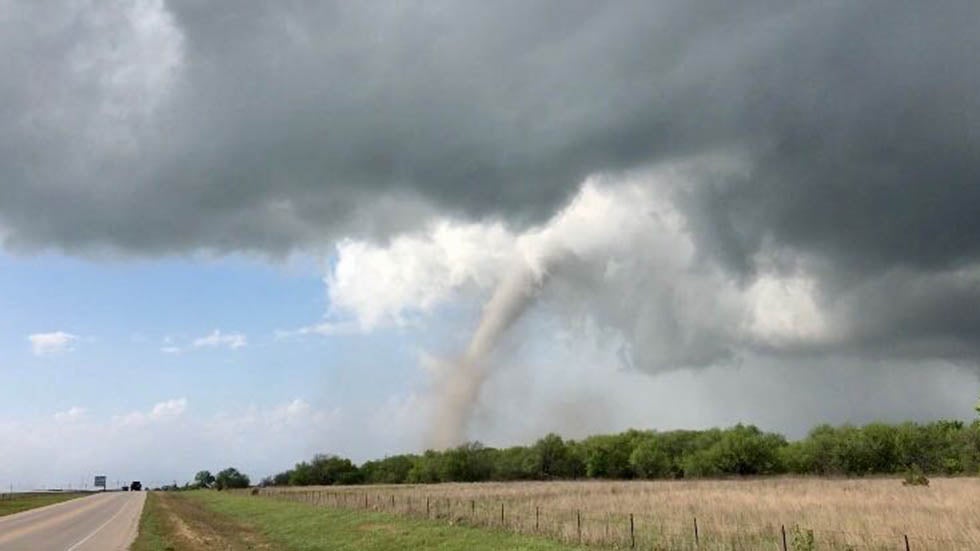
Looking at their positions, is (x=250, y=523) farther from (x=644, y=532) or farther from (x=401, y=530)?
(x=644, y=532)

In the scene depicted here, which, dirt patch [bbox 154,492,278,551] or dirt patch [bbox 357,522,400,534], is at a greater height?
dirt patch [bbox 357,522,400,534]

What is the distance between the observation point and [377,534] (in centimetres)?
3388

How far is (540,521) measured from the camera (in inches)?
1286

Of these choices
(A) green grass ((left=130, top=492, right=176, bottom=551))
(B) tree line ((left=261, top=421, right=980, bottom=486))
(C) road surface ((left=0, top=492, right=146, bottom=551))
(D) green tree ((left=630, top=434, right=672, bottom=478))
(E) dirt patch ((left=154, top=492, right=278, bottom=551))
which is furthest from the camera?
(D) green tree ((left=630, top=434, right=672, bottom=478))

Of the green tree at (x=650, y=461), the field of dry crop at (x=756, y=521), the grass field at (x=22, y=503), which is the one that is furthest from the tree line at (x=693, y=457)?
the grass field at (x=22, y=503)

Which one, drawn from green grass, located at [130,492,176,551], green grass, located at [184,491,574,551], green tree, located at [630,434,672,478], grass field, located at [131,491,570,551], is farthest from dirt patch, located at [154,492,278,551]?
green tree, located at [630,434,672,478]

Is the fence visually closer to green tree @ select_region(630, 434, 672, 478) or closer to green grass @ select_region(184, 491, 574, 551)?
green grass @ select_region(184, 491, 574, 551)

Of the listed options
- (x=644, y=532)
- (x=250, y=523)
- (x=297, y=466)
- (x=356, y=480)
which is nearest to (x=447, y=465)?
(x=356, y=480)

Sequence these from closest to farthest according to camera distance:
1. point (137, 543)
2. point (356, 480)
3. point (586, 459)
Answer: point (137, 543)
point (586, 459)
point (356, 480)

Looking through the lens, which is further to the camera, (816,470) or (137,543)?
(816,470)

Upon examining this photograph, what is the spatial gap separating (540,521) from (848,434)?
9262 centimetres

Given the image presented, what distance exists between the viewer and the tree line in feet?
341

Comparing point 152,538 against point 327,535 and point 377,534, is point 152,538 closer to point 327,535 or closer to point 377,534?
point 327,535

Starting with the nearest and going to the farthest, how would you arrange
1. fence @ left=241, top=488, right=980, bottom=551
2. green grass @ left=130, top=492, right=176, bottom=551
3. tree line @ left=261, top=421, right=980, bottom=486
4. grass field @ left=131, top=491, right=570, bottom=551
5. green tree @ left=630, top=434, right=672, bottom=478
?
fence @ left=241, top=488, right=980, bottom=551, grass field @ left=131, top=491, right=570, bottom=551, green grass @ left=130, top=492, right=176, bottom=551, tree line @ left=261, top=421, right=980, bottom=486, green tree @ left=630, top=434, right=672, bottom=478
